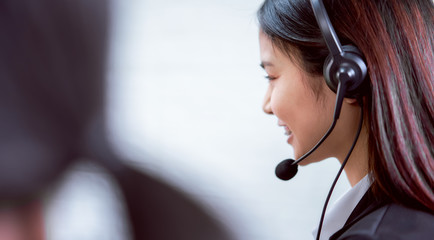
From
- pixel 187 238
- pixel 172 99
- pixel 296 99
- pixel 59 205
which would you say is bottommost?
pixel 187 238

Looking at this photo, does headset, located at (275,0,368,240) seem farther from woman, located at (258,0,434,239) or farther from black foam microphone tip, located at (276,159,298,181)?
black foam microphone tip, located at (276,159,298,181)

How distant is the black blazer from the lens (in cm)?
57

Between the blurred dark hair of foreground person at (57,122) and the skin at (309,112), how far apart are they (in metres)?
0.41

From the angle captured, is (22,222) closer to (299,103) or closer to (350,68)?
(299,103)

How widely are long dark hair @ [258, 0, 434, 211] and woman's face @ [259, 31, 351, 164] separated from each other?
3 centimetres

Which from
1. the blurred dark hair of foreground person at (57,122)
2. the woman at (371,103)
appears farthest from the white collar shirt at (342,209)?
the blurred dark hair of foreground person at (57,122)

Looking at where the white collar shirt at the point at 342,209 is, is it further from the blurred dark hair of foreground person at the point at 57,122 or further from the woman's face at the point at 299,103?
the blurred dark hair of foreground person at the point at 57,122

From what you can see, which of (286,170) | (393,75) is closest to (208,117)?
(286,170)

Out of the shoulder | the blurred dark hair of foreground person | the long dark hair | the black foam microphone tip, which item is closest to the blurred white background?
the blurred dark hair of foreground person

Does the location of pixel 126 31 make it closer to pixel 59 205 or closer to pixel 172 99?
pixel 172 99

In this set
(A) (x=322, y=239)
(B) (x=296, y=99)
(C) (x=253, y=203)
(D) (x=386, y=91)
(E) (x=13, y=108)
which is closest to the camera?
(D) (x=386, y=91)

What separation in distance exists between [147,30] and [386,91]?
61 cm

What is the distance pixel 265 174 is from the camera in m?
1.07

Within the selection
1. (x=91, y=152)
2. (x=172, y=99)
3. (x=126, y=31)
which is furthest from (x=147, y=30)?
(x=91, y=152)
